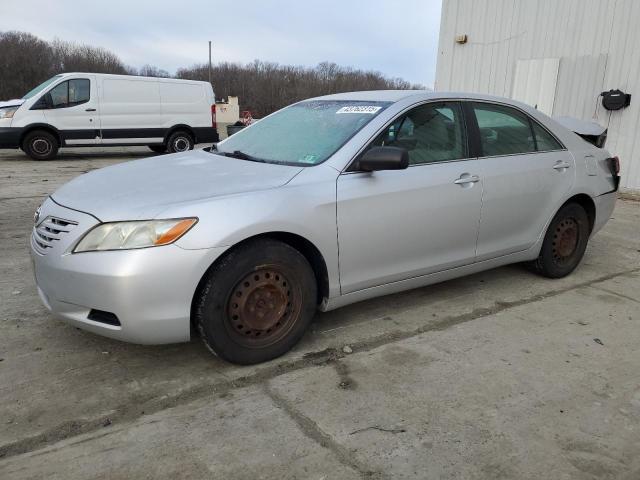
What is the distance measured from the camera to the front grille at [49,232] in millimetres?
2711

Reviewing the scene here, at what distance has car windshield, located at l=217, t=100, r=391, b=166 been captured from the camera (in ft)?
10.8

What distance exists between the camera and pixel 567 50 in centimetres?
969

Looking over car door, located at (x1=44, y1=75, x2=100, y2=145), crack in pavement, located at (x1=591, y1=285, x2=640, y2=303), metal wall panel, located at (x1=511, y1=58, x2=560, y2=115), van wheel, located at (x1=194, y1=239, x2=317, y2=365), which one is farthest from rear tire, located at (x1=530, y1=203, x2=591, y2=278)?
car door, located at (x1=44, y1=75, x2=100, y2=145)

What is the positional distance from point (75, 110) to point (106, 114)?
661 mm

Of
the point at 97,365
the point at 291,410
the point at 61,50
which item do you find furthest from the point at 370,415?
the point at 61,50

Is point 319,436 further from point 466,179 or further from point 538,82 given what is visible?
point 538,82

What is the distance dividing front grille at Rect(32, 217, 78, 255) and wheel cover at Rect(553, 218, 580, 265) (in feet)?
12.0

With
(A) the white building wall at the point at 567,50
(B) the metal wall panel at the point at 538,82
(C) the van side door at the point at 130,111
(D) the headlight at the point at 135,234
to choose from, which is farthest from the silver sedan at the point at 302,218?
(C) the van side door at the point at 130,111

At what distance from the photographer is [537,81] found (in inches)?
402

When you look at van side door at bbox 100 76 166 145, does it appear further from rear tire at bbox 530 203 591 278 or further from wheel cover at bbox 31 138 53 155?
rear tire at bbox 530 203 591 278

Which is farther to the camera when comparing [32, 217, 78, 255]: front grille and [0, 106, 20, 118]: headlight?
[0, 106, 20, 118]: headlight

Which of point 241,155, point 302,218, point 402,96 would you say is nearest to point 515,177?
point 402,96

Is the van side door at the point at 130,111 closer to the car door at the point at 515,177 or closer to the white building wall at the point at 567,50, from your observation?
the white building wall at the point at 567,50

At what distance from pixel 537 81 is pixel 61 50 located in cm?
7967
